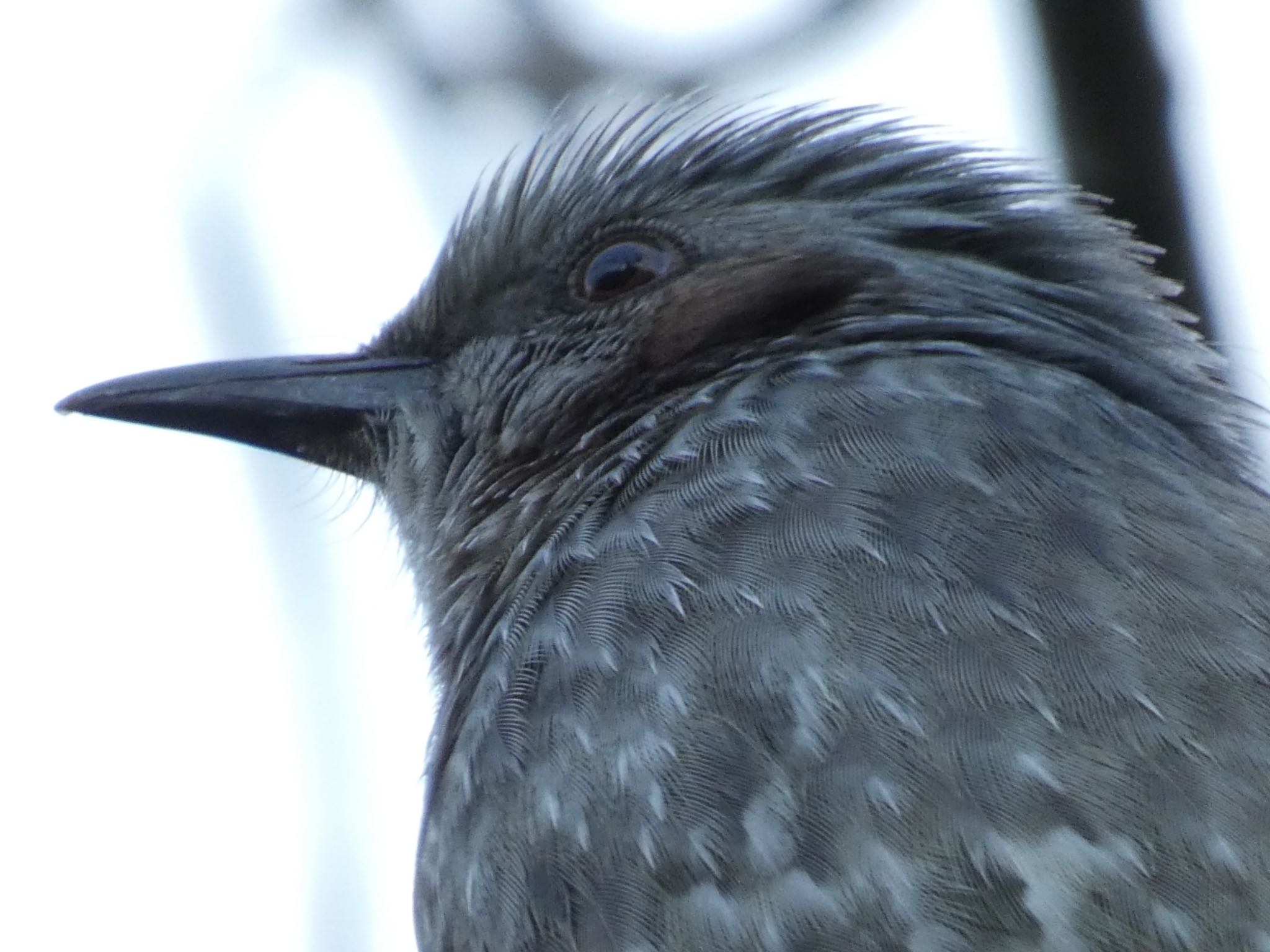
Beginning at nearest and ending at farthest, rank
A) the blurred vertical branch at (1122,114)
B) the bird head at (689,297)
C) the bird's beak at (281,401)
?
the blurred vertical branch at (1122,114)
the bird head at (689,297)
the bird's beak at (281,401)

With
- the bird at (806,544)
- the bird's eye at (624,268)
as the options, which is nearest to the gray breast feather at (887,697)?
the bird at (806,544)

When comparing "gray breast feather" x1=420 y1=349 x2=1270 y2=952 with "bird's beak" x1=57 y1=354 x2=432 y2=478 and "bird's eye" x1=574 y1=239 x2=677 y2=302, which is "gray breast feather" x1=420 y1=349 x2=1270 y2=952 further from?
"bird's beak" x1=57 y1=354 x2=432 y2=478

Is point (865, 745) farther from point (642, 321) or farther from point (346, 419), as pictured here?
point (346, 419)

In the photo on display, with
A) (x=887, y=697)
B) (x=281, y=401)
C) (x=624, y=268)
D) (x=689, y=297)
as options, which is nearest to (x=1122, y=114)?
(x=689, y=297)

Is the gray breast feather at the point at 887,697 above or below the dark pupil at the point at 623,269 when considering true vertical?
below

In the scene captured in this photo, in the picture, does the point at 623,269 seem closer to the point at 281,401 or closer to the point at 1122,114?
the point at 281,401

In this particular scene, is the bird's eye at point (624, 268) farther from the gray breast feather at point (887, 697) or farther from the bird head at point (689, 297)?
the gray breast feather at point (887, 697)

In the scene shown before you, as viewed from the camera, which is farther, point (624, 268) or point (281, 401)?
point (281, 401)
